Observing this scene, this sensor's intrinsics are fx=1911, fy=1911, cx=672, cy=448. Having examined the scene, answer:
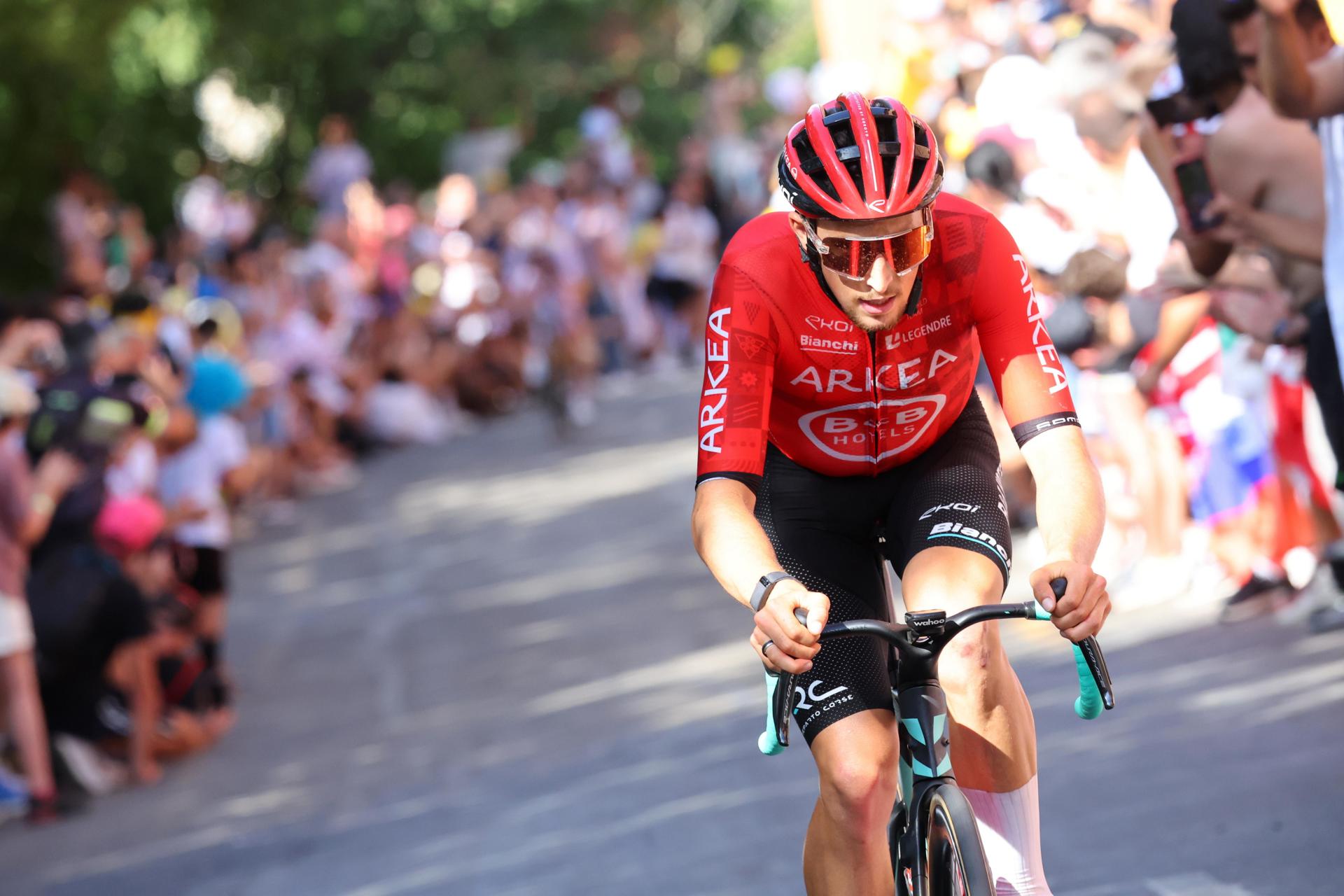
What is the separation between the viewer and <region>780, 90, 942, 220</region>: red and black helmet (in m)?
4.14

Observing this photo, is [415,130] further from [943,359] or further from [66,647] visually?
[943,359]

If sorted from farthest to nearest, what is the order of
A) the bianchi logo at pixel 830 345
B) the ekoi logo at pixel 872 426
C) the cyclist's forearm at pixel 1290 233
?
the cyclist's forearm at pixel 1290 233
the ekoi logo at pixel 872 426
the bianchi logo at pixel 830 345

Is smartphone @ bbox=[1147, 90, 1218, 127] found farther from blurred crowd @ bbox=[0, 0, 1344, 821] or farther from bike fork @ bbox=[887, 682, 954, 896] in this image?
bike fork @ bbox=[887, 682, 954, 896]

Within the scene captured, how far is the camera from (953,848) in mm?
4059

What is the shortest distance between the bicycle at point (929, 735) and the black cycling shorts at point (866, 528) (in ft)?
0.29

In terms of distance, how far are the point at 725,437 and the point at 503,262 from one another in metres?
16.9

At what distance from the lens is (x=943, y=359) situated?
4543 mm

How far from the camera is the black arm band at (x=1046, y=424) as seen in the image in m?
4.36

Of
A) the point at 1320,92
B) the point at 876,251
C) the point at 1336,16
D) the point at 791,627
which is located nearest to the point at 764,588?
the point at 791,627

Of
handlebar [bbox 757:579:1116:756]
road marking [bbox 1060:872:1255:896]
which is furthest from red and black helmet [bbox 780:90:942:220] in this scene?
road marking [bbox 1060:872:1255:896]

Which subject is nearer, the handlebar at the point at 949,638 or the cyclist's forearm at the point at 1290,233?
the handlebar at the point at 949,638

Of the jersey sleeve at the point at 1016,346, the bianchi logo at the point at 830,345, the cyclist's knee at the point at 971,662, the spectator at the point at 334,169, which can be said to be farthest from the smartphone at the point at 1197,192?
the spectator at the point at 334,169

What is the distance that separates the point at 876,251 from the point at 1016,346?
473mm

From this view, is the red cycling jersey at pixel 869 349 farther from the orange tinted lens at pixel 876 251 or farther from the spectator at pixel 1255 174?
the spectator at pixel 1255 174
